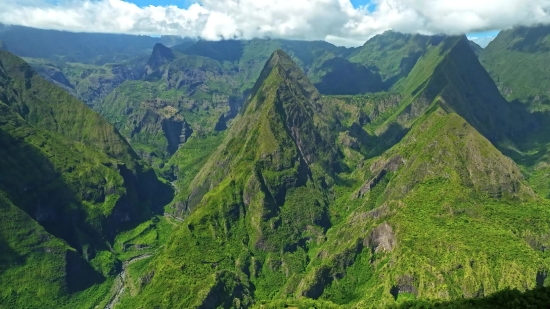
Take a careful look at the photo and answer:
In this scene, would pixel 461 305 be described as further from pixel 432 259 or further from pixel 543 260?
pixel 543 260

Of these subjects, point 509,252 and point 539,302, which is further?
point 509,252

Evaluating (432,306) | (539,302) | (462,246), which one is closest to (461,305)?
(432,306)

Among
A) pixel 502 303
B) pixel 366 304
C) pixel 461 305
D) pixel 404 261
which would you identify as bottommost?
pixel 366 304

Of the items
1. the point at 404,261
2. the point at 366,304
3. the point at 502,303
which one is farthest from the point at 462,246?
the point at 502,303

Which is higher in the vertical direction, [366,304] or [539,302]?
[539,302]

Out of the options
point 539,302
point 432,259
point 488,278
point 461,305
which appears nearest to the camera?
point 539,302

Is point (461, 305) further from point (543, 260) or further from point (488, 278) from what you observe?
point (543, 260)

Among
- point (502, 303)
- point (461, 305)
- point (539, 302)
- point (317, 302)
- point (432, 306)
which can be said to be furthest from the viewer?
point (317, 302)

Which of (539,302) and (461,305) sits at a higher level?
(539,302)

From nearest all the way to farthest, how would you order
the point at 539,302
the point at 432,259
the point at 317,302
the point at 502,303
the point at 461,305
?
the point at 539,302, the point at 502,303, the point at 461,305, the point at 317,302, the point at 432,259
